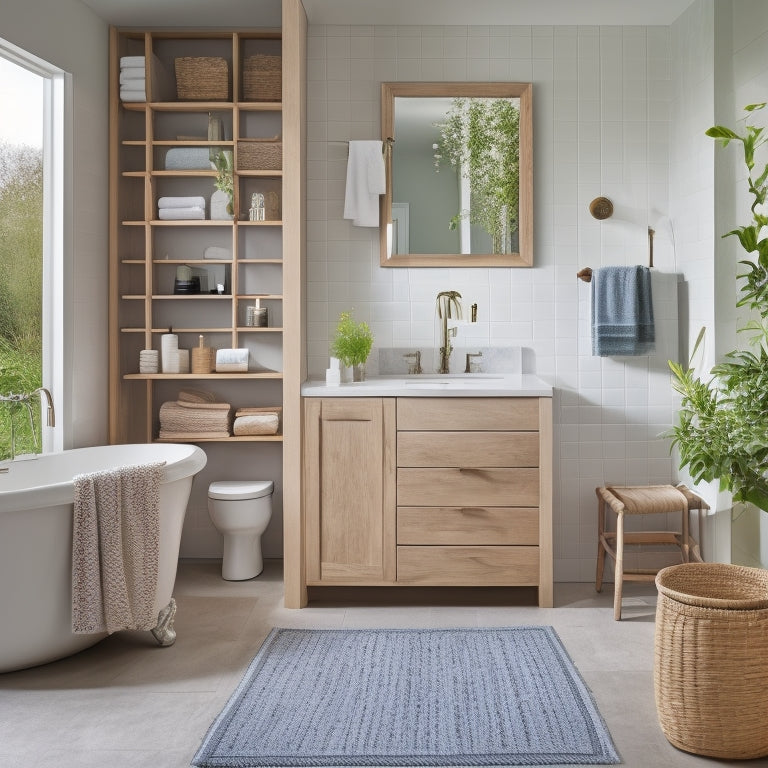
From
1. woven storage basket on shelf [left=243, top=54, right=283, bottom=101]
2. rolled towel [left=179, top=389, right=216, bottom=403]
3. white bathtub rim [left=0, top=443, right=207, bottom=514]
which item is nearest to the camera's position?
white bathtub rim [left=0, top=443, right=207, bottom=514]

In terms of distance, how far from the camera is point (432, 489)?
3.45 meters

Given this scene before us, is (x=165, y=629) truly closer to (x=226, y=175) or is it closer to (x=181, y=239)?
(x=181, y=239)

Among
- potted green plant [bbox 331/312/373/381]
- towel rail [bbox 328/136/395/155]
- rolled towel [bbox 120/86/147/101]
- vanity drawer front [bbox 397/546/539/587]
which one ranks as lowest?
vanity drawer front [bbox 397/546/539/587]

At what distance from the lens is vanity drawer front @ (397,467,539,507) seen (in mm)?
3434

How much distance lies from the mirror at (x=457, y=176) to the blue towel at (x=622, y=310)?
39 centimetres

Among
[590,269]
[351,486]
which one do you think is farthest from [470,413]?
[590,269]

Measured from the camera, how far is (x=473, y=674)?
2.80m

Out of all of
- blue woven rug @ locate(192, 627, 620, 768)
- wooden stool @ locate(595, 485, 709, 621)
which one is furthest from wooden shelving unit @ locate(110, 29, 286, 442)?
wooden stool @ locate(595, 485, 709, 621)

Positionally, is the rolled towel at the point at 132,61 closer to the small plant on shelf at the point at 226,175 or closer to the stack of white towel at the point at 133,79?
the stack of white towel at the point at 133,79

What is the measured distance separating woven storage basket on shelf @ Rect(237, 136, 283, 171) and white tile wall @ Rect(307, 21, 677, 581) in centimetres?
18

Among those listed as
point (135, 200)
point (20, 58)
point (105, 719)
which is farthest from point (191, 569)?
point (20, 58)

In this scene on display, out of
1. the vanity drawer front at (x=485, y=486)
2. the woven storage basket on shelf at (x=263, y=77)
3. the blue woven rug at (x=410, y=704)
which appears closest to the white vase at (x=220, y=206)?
the woven storage basket on shelf at (x=263, y=77)

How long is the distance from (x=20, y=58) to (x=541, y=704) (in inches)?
129

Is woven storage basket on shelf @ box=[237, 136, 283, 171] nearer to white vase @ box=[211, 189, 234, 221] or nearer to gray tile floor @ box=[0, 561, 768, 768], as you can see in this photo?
white vase @ box=[211, 189, 234, 221]
